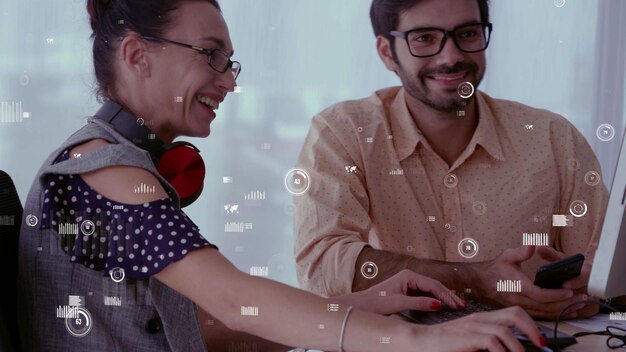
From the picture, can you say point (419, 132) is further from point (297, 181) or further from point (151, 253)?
point (151, 253)

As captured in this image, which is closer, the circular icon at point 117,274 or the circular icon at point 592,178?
the circular icon at point 117,274

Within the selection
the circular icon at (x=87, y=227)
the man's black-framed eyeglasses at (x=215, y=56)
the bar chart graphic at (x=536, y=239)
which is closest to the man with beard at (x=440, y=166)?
the bar chart graphic at (x=536, y=239)

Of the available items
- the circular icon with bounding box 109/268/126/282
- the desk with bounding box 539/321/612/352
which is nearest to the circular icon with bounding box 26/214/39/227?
the circular icon with bounding box 109/268/126/282

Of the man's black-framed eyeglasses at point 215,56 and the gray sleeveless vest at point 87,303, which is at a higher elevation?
the man's black-framed eyeglasses at point 215,56

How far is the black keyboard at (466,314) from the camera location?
82 centimetres

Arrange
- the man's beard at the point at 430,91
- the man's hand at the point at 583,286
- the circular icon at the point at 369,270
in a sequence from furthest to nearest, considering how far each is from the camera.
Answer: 1. the man's beard at the point at 430,91
2. the circular icon at the point at 369,270
3. the man's hand at the point at 583,286

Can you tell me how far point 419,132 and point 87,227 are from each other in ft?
2.45

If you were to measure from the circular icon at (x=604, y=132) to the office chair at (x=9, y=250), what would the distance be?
44.4 inches

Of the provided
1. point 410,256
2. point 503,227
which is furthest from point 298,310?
point 503,227

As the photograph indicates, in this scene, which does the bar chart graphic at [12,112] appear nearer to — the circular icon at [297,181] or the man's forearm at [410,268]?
the circular icon at [297,181]

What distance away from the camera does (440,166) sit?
60.1 inches

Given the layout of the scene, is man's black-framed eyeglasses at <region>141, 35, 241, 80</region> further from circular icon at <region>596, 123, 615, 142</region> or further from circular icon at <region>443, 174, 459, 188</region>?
circular icon at <region>596, 123, 615, 142</region>

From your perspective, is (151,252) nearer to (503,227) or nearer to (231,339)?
(231,339)

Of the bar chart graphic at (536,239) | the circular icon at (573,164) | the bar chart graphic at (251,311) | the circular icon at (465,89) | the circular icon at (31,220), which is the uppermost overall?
the circular icon at (465,89)
